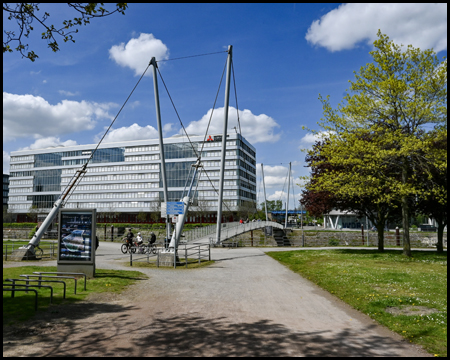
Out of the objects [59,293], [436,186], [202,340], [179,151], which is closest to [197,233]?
[436,186]

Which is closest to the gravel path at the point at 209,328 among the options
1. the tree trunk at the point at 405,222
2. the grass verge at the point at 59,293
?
the grass verge at the point at 59,293

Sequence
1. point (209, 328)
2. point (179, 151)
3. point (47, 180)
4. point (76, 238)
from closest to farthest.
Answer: point (209, 328), point (76, 238), point (179, 151), point (47, 180)

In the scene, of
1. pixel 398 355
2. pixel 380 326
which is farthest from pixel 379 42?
pixel 398 355

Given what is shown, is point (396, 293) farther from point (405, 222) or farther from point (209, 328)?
point (405, 222)

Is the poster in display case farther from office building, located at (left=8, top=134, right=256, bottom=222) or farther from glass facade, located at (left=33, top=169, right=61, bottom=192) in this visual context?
glass facade, located at (left=33, top=169, right=61, bottom=192)

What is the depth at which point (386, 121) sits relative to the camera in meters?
21.5

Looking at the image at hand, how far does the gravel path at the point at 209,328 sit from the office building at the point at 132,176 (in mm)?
65092

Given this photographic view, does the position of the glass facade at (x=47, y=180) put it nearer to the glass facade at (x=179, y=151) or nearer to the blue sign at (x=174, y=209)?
the glass facade at (x=179, y=151)

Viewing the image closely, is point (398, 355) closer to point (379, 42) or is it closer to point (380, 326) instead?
point (380, 326)

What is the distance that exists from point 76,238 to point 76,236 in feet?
0.24

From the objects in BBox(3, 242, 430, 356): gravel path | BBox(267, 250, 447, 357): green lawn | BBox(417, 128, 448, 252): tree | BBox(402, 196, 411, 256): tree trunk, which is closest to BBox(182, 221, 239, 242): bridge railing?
BBox(402, 196, 411, 256): tree trunk

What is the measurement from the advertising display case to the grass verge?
871mm

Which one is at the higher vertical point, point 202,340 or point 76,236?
point 76,236

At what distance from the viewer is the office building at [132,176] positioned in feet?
288
